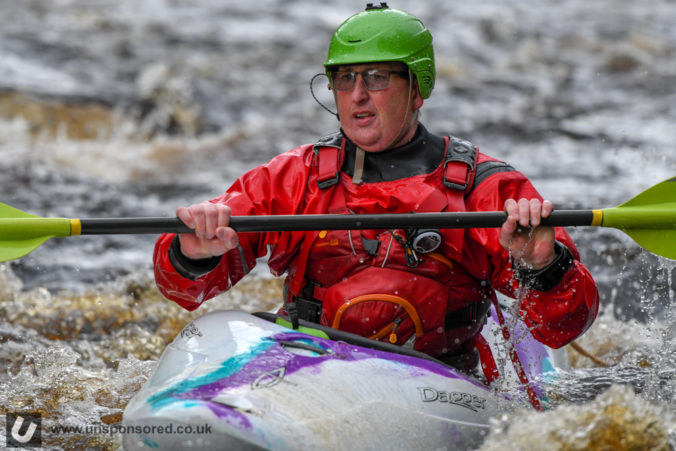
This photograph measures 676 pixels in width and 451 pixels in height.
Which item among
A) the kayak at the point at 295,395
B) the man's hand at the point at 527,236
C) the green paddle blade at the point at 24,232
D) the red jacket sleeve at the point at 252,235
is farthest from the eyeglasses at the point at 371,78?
the green paddle blade at the point at 24,232

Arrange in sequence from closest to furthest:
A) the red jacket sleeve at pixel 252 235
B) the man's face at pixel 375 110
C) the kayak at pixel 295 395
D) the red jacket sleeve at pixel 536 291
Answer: the kayak at pixel 295 395, the red jacket sleeve at pixel 536 291, the red jacket sleeve at pixel 252 235, the man's face at pixel 375 110

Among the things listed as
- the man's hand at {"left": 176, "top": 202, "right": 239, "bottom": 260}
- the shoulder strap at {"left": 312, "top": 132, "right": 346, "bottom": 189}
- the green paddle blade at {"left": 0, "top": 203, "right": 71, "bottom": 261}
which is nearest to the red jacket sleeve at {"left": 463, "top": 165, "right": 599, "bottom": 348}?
the shoulder strap at {"left": 312, "top": 132, "right": 346, "bottom": 189}

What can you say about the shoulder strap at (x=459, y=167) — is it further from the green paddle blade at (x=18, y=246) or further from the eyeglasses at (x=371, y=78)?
the green paddle blade at (x=18, y=246)

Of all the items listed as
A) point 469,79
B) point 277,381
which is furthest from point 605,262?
point 469,79

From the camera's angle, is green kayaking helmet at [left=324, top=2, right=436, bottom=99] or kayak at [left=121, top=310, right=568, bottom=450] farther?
green kayaking helmet at [left=324, top=2, right=436, bottom=99]

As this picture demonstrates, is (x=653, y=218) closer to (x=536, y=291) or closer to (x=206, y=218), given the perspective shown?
(x=536, y=291)

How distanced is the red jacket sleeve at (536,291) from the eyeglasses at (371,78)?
0.51 metres

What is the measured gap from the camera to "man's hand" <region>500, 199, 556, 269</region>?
113 inches

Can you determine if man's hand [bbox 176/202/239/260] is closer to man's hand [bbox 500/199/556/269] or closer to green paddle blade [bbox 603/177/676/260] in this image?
man's hand [bbox 500/199/556/269]

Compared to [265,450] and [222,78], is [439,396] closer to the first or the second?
[265,450]

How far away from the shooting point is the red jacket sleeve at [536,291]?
9.75ft

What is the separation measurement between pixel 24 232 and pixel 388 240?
51.4 inches

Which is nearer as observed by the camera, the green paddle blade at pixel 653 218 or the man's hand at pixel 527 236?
the man's hand at pixel 527 236

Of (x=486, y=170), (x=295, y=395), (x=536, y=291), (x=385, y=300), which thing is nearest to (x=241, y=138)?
(x=486, y=170)
